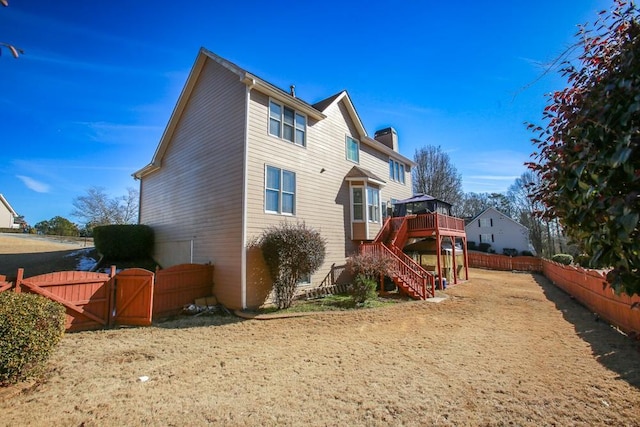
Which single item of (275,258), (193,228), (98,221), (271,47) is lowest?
(275,258)

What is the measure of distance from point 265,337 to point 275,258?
3353 millimetres

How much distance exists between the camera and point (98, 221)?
3331 cm

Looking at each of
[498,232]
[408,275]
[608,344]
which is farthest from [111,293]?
[498,232]

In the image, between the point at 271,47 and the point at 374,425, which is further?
the point at 271,47

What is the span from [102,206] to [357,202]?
32.7 m

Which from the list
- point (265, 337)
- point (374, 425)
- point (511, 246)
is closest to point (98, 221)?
point (265, 337)

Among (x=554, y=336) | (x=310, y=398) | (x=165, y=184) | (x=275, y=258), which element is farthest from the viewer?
(x=165, y=184)

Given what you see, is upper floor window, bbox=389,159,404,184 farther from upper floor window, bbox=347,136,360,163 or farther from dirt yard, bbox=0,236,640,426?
dirt yard, bbox=0,236,640,426

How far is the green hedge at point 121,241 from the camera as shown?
15180 millimetres

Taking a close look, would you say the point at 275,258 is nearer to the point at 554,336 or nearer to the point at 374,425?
the point at 374,425

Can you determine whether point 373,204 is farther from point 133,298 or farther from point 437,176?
point 437,176

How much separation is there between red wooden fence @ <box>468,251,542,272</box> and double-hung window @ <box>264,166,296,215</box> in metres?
25.5

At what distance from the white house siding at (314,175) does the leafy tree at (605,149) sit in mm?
9584

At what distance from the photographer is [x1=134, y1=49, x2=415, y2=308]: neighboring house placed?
11.1 metres
